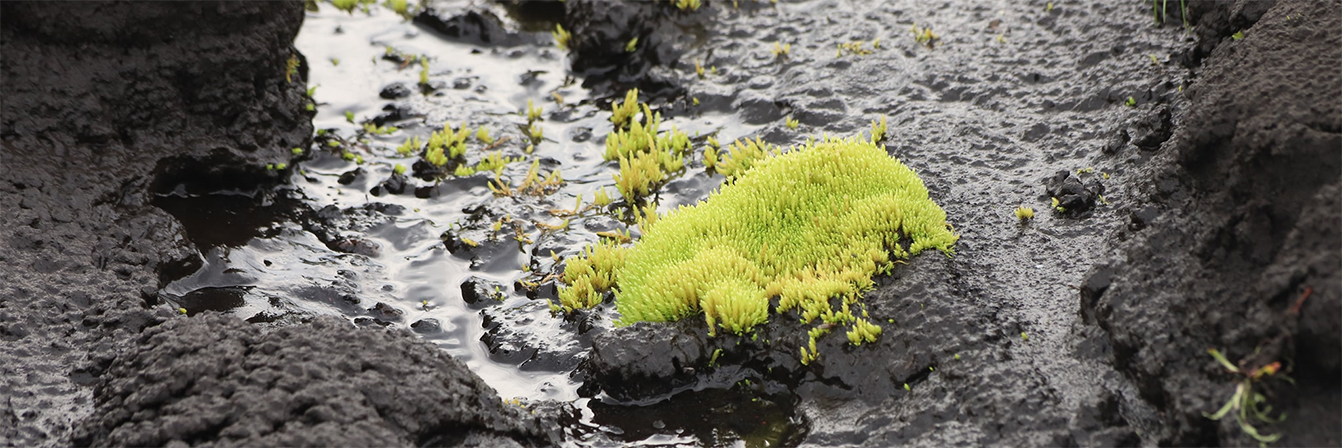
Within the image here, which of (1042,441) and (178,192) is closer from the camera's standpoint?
(1042,441)

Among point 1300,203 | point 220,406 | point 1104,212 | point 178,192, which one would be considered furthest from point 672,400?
point 178,192

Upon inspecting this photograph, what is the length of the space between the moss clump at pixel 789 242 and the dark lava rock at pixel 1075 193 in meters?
0.89

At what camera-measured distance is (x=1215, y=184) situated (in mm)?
5375

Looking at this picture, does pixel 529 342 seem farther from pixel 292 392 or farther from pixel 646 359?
pixel 292 392

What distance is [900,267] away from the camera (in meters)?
6.07

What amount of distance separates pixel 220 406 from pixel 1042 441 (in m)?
4.36

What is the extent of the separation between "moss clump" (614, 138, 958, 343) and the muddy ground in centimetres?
19

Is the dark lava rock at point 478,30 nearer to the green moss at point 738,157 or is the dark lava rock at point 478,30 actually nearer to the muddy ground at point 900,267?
the muddy ground at point 900,267

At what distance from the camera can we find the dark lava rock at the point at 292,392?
4.66 m

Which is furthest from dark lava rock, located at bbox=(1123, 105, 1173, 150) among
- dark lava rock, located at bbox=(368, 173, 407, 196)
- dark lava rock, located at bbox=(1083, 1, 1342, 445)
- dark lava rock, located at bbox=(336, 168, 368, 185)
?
dark lava rock, located at bbox=(336, 168, 368, 185)

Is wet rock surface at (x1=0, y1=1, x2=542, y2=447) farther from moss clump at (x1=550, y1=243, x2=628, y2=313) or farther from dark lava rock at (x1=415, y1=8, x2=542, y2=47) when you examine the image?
dark lava rock at (x1=415, y1=8, x2=542, y2=47)

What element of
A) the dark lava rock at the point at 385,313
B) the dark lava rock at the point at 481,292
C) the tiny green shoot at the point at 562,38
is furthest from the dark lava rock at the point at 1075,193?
the tiny green shoot at the point at 562,38

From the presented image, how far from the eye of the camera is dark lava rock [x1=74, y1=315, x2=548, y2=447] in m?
4.66

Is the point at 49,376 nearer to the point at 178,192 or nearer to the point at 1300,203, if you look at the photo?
the point at 178,192
